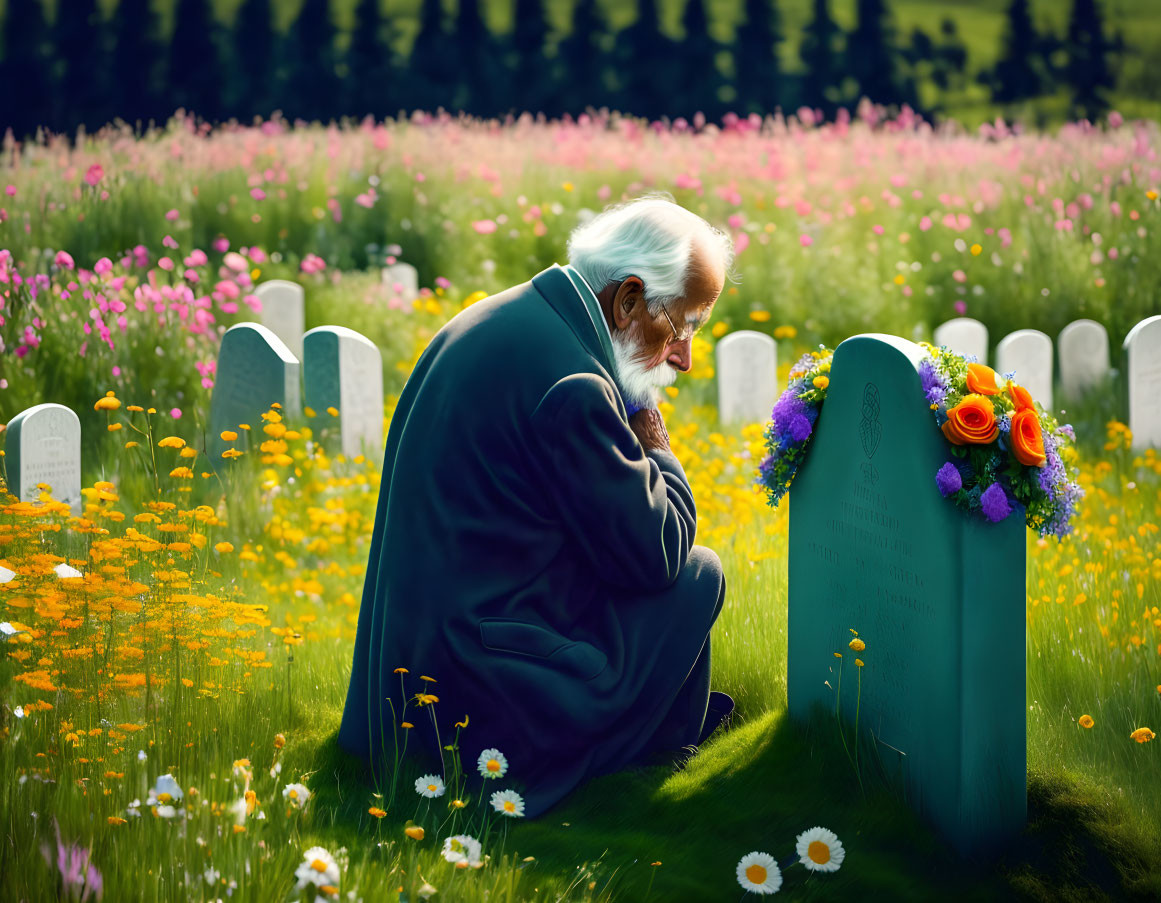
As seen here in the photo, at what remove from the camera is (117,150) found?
35.6ft

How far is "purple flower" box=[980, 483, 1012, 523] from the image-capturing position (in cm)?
269

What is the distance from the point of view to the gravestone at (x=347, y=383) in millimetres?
6086

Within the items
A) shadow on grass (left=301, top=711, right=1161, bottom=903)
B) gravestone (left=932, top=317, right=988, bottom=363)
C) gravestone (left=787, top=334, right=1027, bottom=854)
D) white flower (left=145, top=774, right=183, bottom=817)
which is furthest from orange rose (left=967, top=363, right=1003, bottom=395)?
gravestone (left=932, top=317, right=988, bottom=363)

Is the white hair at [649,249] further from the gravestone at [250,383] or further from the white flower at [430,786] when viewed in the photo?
the gravestone at [250,383]

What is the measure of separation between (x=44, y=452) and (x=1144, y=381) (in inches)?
239

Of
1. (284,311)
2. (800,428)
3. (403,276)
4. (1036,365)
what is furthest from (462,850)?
(403,276)

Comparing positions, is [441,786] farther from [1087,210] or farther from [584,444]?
[1087,210]

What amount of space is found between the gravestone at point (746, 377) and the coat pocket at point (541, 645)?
4.75 m

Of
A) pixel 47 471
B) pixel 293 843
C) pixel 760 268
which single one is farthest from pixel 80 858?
pixel 760 268

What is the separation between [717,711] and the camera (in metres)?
3.60

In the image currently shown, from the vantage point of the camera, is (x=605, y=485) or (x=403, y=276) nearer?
(x=605, y=485)

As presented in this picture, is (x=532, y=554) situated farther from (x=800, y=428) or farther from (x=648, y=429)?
(x=800, y=428)

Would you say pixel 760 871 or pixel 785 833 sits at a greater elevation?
pixel 760 871

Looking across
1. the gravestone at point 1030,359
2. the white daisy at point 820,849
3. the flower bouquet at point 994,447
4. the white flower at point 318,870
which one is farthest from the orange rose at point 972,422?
Answer: the gravestone at point 1030,359
